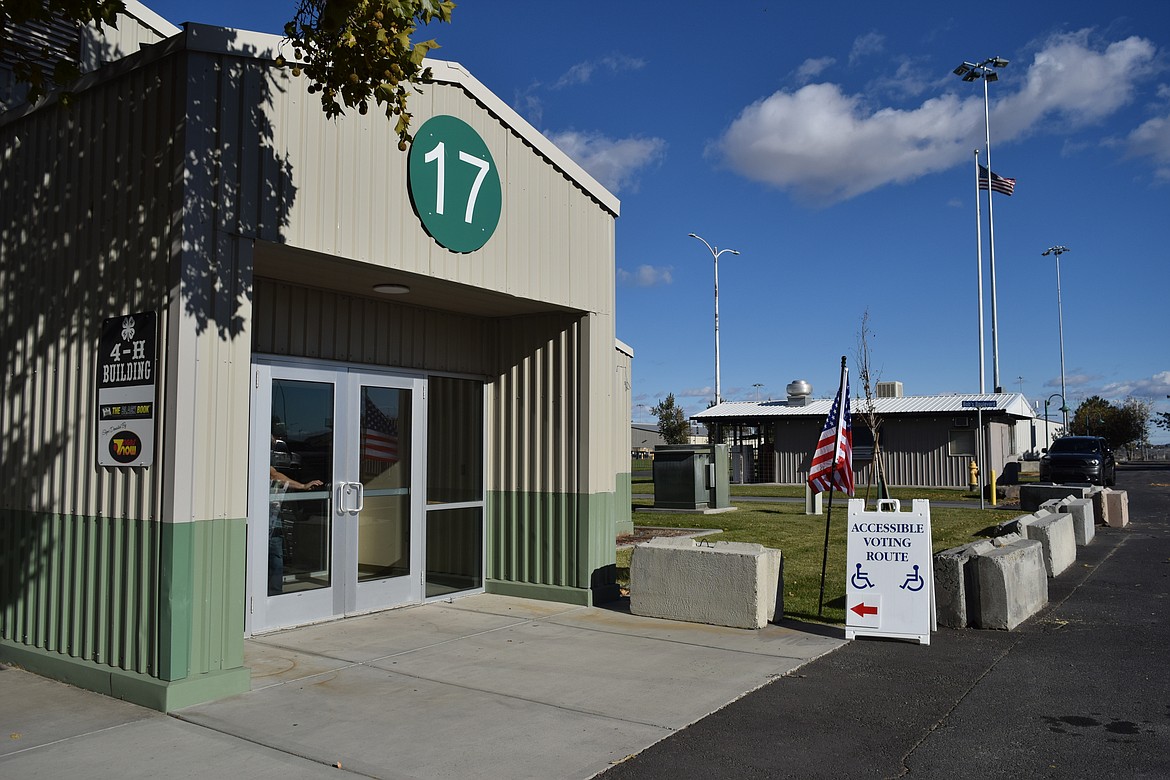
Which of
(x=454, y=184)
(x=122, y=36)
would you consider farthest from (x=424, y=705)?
(x=122, y=36)

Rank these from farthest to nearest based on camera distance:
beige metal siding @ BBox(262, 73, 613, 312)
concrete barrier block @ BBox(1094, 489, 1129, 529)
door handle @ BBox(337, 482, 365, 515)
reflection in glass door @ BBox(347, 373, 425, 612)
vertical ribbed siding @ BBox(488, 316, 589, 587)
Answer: concrete barrier block @ BBox(1094, 489, 1129, 529), vertical ribbed siding @ BBox(488, 316, 589, 587), reflection in glass door @ BBox(347, 373, 425, 612), door handle @ BBox(337, 482, 365, 515), beige metal siding @ BBox(262, 73, 613, 312)

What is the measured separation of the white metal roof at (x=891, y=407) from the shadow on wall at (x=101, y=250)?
25375 millimetres

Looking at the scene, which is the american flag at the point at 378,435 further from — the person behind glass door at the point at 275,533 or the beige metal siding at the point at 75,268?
the beige metal siding at the point at 75,268

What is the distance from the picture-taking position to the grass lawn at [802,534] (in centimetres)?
966

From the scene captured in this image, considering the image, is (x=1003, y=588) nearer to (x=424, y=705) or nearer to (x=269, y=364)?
(x=424, y=705)

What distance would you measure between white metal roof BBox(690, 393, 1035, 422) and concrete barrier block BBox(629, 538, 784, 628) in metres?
21.8

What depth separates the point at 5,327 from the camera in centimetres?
691

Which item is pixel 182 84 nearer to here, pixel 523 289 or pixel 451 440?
pixel 523 289

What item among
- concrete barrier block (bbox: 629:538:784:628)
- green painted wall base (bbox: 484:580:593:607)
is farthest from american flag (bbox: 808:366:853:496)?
green painted wall base (bbox: 484:580:593:607)

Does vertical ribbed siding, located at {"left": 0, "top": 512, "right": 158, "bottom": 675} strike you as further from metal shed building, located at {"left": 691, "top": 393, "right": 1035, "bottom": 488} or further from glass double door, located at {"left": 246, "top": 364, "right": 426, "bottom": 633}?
metal shed building, located at {"left": 691, "top": 393, "right": 1035, "bottom": 488}

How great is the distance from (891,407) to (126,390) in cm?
3081

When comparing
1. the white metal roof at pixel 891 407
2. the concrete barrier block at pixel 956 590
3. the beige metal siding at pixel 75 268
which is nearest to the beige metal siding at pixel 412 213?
the beige metal siding at pixel 75 268

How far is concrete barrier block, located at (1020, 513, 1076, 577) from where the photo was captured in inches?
430

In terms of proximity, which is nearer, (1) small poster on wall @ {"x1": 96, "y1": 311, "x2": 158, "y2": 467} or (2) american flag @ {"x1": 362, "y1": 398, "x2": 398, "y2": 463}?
(1) small poster on wall @ {"x1": 96, "y1": 311, "x2": 158, "y2": 467}
